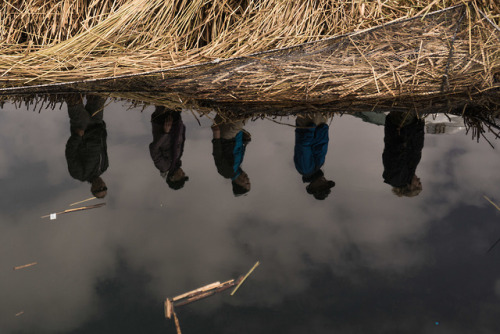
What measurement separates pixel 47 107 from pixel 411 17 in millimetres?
1511

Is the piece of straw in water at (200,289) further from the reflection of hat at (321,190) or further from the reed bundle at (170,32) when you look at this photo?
the reed bundle at (170,32)

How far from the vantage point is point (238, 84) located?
158 centimetres

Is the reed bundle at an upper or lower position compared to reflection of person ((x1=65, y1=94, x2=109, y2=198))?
upper

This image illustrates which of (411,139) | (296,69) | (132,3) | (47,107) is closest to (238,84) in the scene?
(296,69)

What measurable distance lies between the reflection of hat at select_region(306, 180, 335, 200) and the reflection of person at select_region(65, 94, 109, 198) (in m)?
0.79

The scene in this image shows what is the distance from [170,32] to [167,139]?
0.54 metres

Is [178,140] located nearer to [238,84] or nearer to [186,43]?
[186,43]

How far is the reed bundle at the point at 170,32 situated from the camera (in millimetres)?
1596

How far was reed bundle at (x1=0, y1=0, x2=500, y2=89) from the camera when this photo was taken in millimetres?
1596

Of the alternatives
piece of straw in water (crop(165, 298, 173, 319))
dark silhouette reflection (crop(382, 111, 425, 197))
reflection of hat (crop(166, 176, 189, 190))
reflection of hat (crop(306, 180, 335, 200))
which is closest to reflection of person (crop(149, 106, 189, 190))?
reflection of hat (crop(166, 176, 189, 190))

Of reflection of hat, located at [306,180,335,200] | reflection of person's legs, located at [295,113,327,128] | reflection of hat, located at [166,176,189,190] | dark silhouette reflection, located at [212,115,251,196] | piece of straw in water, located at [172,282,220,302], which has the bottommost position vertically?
piece of straw in water, located at [172,282,220,302]

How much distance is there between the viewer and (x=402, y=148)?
204 centimetres

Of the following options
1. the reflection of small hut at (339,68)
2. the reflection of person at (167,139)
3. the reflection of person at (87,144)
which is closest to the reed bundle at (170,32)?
the reflection of small hut at (339,68)

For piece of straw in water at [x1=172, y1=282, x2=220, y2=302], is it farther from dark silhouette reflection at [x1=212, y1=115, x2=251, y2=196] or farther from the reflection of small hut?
the reflection of small hut
